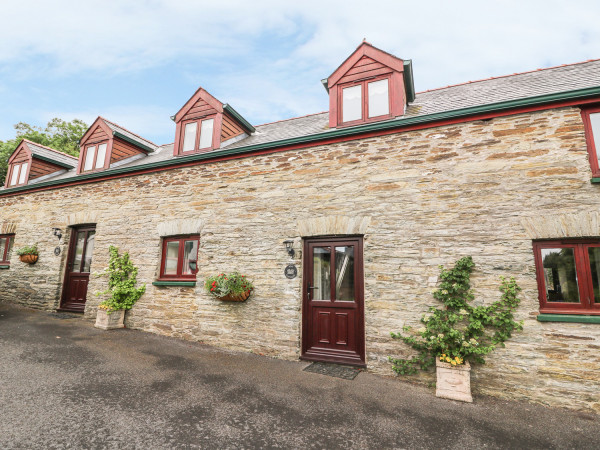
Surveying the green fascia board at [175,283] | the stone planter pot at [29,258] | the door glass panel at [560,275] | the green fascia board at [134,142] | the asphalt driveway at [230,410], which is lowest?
the asphalt driveway at [230,410]

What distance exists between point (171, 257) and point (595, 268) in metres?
7.92

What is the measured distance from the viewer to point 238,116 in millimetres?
8133

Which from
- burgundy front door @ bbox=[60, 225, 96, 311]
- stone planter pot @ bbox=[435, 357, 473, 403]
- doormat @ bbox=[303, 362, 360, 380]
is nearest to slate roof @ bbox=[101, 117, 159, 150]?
burgundy front door @ bbox=[60, 225, 96, 311]

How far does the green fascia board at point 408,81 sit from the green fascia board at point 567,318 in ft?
16.3

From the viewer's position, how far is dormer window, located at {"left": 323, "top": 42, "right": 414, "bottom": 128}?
6074 millimetres

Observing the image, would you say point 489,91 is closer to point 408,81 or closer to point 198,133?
point 408,81

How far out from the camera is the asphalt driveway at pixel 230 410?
3102 mm

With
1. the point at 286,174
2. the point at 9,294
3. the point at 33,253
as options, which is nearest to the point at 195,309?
the point at 286,174

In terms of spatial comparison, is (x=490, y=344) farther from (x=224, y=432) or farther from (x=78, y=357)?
(x=78, y=357)

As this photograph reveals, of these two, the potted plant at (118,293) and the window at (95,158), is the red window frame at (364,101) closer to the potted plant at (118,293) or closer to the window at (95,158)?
the potted plant at (118,293)

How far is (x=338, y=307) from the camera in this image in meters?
5.56

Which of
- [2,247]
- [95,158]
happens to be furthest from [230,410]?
[2,247]

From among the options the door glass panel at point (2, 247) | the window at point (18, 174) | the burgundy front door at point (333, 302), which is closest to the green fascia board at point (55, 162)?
the window at point (18, 174)

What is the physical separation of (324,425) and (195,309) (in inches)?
159
